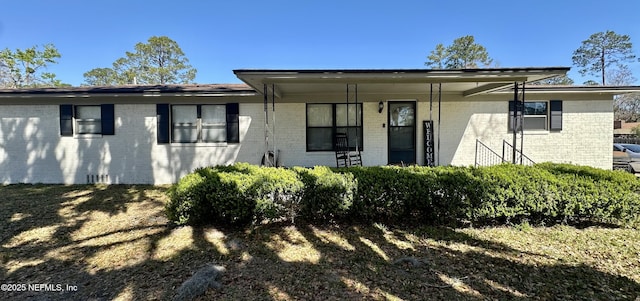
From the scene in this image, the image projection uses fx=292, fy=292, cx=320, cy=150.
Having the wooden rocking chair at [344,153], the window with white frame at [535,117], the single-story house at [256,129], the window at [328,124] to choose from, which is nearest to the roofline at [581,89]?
the single-story house at [256,129]

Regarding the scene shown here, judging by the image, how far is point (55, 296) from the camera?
9.05 ft

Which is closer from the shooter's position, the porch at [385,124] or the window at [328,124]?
the porch at [385,124]

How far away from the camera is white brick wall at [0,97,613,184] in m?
8.34

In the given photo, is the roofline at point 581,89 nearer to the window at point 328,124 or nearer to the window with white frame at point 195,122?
the window at point 328,124

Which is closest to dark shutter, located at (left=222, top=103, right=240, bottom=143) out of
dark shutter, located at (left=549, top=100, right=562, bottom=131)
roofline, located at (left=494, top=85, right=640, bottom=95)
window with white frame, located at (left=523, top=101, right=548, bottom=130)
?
roofline, located at (left=494, top=85, right=640, bottom=95)

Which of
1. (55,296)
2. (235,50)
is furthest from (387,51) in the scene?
(55,296)

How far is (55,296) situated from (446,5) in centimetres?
1545

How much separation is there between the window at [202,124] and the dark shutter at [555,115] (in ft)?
29.6

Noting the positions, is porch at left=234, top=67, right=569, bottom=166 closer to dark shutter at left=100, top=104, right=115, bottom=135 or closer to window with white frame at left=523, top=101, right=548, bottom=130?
window with white frame at left=523, top=101, right=548, bottom=130

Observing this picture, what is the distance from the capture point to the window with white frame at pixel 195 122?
8406mm

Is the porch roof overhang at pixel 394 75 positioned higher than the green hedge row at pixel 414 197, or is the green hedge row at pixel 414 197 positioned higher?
the porch roof overhang at pixel 394 75

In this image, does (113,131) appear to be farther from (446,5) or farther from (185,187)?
(446,5)

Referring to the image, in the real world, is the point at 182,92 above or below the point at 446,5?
below

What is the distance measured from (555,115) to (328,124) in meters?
6.53
